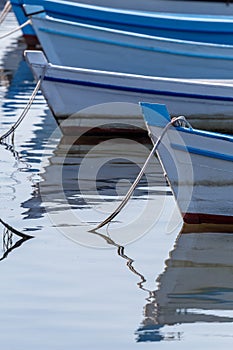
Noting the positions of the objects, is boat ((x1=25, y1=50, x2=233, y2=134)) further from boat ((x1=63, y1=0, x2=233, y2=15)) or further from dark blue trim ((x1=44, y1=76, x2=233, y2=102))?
boat ((x1=63, y1=0, x2=233, y2=15))

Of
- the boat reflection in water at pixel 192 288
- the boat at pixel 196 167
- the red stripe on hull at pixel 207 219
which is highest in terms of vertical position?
the boat at pixel 196 167

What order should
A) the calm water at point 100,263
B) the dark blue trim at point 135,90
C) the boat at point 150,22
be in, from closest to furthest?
1. the calm water at point 100,263
2. the dark blue trim at point 135,90
3. the boat at point 150,22

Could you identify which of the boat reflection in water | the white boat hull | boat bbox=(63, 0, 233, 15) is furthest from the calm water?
boat bbox=(63, 0, 233, 15)

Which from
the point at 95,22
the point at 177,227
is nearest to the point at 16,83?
the point at 95,22

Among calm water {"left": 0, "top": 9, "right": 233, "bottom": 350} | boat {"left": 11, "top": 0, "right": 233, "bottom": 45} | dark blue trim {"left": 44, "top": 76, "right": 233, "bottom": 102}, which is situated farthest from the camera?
boat {"left": 11, "top": 0, "right": 233, "bottom": 45}

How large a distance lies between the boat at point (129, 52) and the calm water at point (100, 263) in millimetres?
2196

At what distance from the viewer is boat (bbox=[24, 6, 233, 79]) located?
11.9m

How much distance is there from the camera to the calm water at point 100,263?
5539 millimetres

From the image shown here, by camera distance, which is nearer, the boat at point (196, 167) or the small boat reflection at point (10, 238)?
the small boat reflection at point (10, 238)

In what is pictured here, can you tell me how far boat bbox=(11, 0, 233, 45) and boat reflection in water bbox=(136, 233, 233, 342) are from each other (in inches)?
242

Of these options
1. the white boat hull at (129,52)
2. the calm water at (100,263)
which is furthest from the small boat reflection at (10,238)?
the white boat hull at (129,52)

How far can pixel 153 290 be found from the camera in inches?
247

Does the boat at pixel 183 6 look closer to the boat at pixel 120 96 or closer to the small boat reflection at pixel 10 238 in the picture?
the boat at pixel 120 96

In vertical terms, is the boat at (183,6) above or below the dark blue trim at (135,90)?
above
